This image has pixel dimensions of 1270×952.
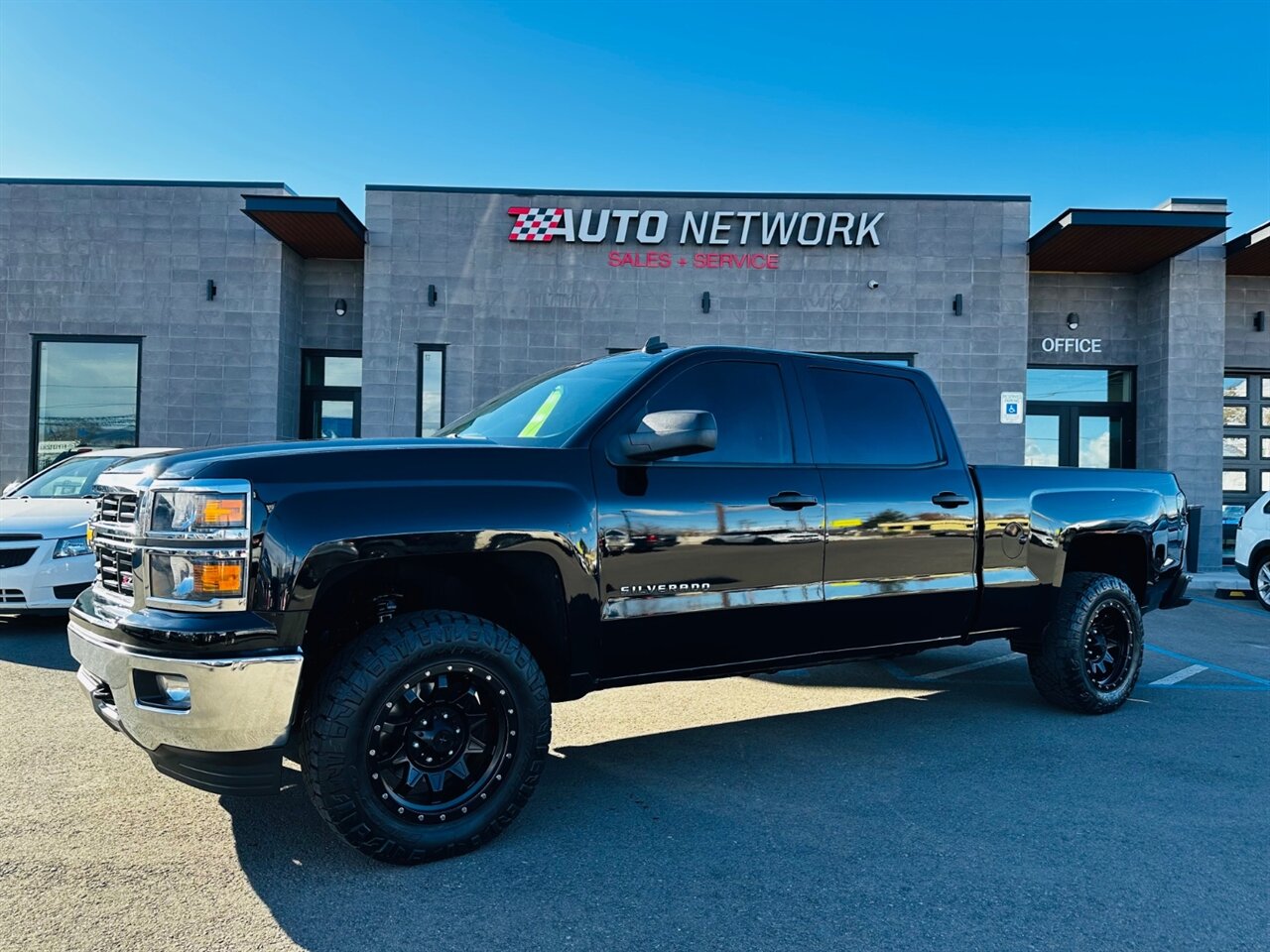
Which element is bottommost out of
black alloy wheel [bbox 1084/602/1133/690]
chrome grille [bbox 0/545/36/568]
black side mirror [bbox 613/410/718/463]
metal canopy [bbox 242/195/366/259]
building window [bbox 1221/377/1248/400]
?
black alloy wheel [bbox 1084/602/1133/690]

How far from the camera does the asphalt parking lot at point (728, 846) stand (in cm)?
282

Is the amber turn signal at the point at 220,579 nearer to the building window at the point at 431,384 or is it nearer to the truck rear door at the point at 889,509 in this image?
the truck rear door at the point at 889,509

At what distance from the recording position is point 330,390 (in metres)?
16.5

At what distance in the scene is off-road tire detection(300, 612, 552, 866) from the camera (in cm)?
309

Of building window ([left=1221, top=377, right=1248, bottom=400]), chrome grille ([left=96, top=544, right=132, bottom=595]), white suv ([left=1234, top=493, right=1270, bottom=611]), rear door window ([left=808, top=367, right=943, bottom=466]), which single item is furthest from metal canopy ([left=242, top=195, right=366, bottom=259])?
building window ([left=1221, top=377, right=1248, bottom=400])

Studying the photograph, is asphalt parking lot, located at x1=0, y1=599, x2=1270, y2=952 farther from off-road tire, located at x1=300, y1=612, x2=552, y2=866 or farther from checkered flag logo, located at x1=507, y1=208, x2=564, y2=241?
checkered flag logo, located at x1=507, y1=208, x2=564, y2=241

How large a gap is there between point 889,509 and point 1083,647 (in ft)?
5.86

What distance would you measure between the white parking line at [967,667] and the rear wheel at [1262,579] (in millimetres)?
5440

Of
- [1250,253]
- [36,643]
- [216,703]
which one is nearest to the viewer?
[216,703]

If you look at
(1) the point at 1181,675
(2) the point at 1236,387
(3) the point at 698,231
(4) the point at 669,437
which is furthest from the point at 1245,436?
(4) the point at 669,437

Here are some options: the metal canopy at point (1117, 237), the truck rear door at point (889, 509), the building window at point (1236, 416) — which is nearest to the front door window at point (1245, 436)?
the building window at point (1236, 416)

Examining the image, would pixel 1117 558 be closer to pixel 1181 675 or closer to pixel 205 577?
Answer: pixel 1181 675

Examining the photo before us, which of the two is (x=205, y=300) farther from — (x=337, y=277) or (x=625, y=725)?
(x=625, y=725)

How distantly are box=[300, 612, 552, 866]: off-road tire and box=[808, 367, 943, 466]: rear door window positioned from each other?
187 centimetres
